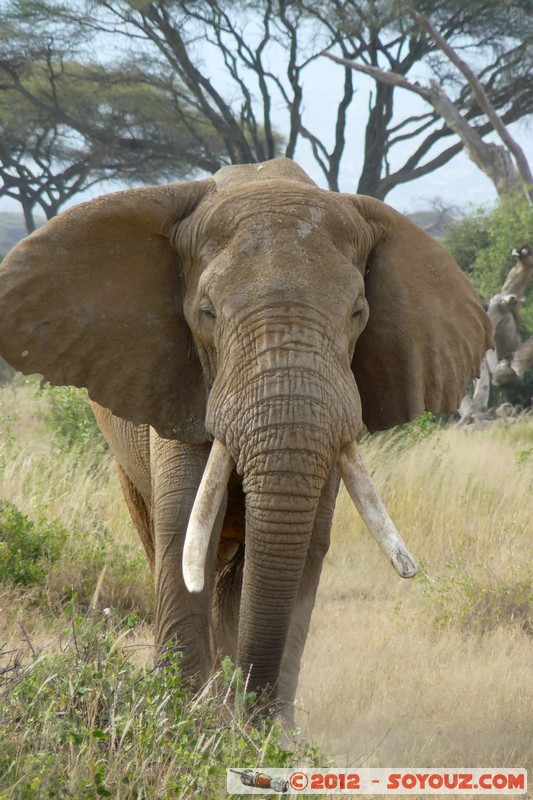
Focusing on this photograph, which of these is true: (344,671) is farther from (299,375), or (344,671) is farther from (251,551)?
(299,375)

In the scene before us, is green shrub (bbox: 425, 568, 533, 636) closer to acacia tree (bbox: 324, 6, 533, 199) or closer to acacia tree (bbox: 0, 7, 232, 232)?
acacia tree (bbox: 324, 6, 533, 199)

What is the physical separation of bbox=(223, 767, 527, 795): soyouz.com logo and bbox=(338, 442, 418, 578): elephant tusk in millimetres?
626

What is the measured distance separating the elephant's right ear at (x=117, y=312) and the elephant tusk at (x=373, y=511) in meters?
0.69

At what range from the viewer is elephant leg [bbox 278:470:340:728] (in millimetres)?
4188

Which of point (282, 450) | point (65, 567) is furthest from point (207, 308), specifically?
point (65, 567)

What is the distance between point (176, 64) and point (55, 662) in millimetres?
19890

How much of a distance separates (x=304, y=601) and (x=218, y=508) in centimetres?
94

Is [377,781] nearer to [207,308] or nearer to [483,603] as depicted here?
[207,308]

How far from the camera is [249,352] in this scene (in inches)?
138

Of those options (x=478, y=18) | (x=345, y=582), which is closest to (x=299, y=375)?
(x=345, y=582)

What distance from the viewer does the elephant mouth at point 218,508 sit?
325 centimetres

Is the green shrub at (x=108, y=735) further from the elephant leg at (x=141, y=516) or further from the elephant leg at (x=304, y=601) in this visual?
the elephant leg at (x=141, y=516)

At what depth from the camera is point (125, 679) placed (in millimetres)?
3371

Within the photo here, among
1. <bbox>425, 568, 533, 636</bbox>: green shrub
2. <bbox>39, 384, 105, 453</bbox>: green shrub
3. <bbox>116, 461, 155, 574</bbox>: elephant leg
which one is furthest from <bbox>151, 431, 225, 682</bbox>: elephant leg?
<bbox>39, 384, 105, 453</bbox>: green shrub
